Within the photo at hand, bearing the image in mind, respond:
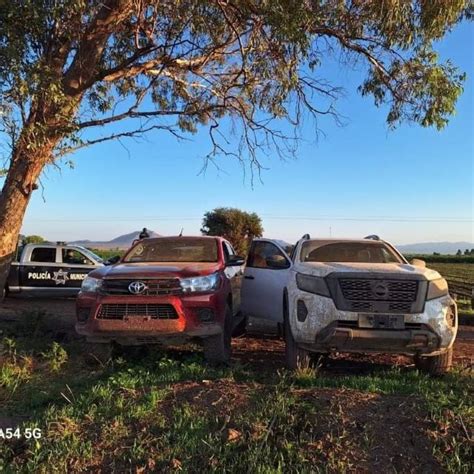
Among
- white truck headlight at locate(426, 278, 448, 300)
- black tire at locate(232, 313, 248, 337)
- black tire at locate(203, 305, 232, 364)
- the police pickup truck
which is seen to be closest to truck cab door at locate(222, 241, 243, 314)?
black tire at locate(232, 313, 248, 337)

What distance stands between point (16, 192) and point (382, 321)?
6945 mm

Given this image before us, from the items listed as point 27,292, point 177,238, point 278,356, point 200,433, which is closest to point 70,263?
point 27,292

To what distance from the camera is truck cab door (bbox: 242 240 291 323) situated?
8.40 meters

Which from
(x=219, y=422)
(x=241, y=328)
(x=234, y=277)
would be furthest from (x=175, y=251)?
(x=219, y=422)

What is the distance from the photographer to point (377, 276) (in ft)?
21.9

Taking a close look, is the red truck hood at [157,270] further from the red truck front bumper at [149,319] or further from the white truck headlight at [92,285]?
the red truck front bumper at [149,319]

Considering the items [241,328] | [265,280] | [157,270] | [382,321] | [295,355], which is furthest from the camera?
[241,328]

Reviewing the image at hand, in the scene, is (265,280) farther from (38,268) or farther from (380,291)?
(38,268)

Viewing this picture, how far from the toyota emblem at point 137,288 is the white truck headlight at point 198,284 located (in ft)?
1.63

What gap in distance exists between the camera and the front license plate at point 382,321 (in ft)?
21.4

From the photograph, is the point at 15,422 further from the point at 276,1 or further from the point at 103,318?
the point at 276,1

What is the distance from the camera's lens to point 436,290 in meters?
6.77

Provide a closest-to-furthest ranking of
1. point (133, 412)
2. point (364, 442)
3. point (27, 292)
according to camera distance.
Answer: point (364, 442)
point (133, 412)
point (27, 292)

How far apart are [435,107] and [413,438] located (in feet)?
25.8
